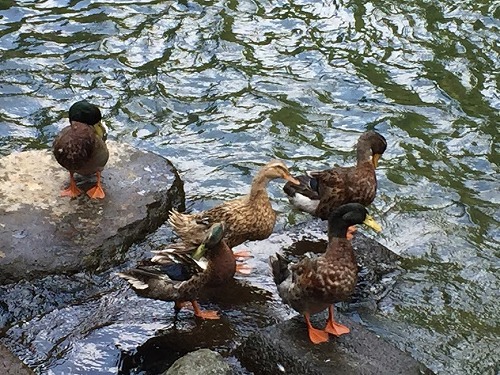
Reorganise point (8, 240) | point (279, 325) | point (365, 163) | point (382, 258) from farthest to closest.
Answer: point (365, 163) → point (382, 258) → point (8, 240) → point (279, 325)

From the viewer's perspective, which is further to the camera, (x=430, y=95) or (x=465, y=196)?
(x=430, y=95)

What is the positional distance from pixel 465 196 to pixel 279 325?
3.50 metres

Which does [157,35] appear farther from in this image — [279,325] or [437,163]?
[279,325]

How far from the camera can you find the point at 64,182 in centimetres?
759

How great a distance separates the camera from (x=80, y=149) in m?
7.14

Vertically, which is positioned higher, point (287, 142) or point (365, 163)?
point (365, 163)

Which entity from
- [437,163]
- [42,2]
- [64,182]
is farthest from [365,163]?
[42,2]

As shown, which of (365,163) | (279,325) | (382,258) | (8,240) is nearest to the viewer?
(279,325)

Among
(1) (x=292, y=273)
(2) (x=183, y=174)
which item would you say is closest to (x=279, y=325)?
(1) (x=292, y=273)

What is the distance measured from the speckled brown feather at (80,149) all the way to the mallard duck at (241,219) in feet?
3.01

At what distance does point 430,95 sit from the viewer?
10.1m

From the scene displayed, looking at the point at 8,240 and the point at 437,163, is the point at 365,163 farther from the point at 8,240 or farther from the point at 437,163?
the point at 8,240

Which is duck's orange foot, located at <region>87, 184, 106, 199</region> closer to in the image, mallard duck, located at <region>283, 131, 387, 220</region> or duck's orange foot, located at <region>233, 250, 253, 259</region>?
duck's orange foot, located at <region>233, 250, 253, 259</region>

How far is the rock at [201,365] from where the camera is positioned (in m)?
5.15
